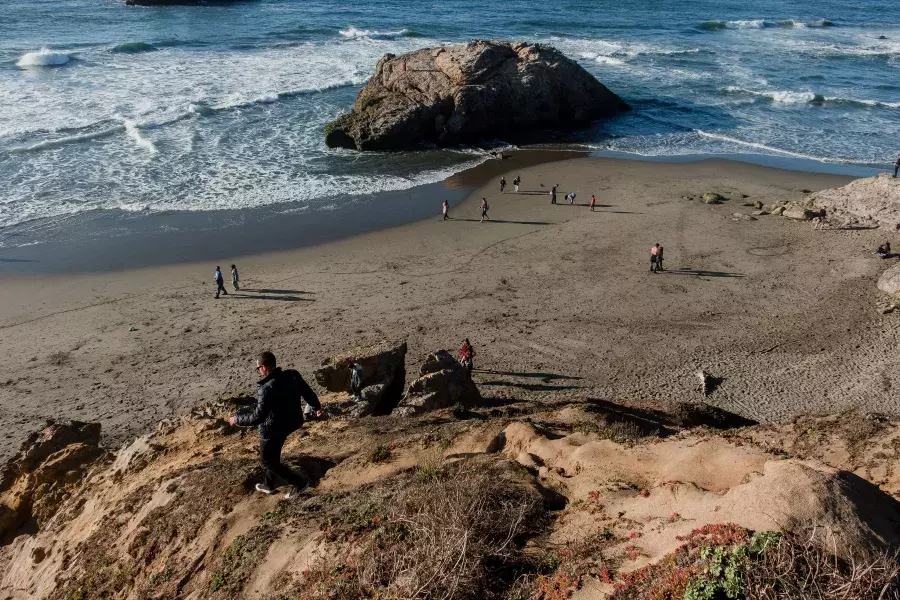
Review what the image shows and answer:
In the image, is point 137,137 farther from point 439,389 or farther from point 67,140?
point 439,389

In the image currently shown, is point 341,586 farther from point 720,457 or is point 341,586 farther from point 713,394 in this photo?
point 713,394

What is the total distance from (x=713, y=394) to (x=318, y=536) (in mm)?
12873

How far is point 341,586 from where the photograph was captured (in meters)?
5.86

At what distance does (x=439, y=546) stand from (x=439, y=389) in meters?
7.99

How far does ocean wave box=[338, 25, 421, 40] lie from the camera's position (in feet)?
210

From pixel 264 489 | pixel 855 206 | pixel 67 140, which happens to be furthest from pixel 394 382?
pixel 67 140

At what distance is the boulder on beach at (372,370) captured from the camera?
46.2 feet

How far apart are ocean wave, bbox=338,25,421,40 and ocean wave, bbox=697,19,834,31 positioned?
33757mm

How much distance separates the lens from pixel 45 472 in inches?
453

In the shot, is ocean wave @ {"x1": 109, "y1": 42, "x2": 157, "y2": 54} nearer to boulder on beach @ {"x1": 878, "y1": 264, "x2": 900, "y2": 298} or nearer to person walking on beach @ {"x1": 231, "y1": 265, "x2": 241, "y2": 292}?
person walking on beach @ {"x1": 231, "y1": 265, "x2": 241, "y2": 292}

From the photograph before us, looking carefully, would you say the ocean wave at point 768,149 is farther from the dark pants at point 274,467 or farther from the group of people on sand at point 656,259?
the dark pants at point 274,467

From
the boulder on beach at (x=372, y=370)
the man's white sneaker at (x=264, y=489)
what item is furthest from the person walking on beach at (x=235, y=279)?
the man's white sneaker at (x=264, y=489)

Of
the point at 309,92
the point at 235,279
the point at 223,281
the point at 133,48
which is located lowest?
the point at 223,281

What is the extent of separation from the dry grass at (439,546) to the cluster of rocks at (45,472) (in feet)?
23.5
